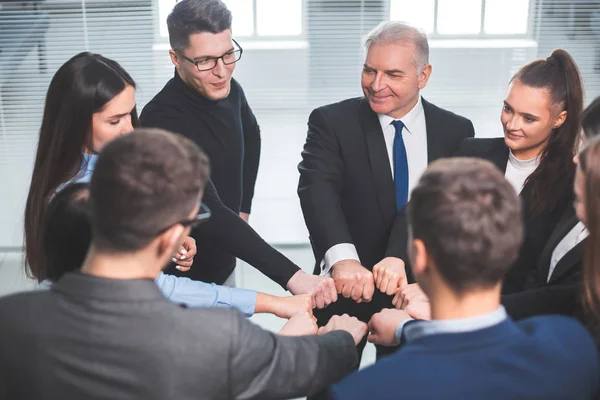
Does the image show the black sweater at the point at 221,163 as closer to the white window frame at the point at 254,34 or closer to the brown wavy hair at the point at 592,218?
the brown wavy hair at the point at 592,218

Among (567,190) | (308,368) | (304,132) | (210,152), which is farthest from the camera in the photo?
(304,132)

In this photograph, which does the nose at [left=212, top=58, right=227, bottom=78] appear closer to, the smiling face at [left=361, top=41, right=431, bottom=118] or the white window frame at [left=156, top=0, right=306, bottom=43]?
the smiling face at [left=361, top=41, right=431, bottom=118]

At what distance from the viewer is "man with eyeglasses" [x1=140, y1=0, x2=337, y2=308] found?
2.09 m

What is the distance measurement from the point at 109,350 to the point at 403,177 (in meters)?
1.32

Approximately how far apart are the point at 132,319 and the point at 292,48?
316 cm

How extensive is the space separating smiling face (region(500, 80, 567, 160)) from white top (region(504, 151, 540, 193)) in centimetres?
2

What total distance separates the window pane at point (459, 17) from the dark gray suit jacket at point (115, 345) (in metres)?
3.31

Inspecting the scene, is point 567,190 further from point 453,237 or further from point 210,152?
point 210,152

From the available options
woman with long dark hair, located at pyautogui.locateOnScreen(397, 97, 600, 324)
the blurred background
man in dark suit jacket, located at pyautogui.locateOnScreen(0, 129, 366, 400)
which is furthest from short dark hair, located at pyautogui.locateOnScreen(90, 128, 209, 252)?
the blurred background

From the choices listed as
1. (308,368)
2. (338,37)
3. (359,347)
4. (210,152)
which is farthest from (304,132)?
(308,368)

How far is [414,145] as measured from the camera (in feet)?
7.38

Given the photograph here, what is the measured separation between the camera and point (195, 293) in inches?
68.5

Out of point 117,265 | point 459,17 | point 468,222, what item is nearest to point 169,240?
point 117,265

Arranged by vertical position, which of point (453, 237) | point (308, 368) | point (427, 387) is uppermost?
point (453, 237)
